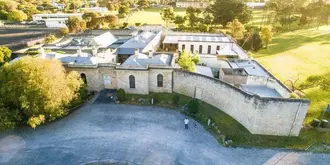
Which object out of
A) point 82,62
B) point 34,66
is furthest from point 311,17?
point 34,66

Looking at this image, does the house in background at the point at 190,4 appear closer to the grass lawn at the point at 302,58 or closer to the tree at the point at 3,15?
the grass lawn at the point at 302,58

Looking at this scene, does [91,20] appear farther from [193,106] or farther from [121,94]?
[193,106]

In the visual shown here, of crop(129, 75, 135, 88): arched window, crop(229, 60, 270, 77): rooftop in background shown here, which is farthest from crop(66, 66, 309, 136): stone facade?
crop(229, 60, 270, 77): rooftop in background

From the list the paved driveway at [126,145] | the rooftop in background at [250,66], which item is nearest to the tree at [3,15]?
the paved driveway at [126,145]

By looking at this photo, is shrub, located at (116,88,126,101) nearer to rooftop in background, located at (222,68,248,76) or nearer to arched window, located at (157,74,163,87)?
arched window, located at (157,74,163,87)

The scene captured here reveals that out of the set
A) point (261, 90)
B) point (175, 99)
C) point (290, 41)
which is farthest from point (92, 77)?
point (290, 41)

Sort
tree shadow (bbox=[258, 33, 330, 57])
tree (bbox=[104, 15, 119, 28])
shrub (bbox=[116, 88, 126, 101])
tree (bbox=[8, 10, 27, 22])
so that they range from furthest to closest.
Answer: tree (bbox=[8, 10, 27, 22])
tree (bbox=[104, 15, 119, 28])
tree shadow (bbox=[258, 33, 330, 57])
shrub (bbox=[116, 88, 126, 101])
